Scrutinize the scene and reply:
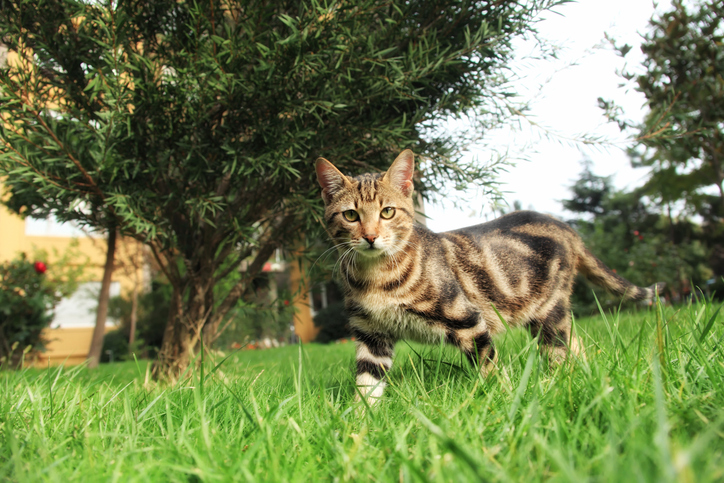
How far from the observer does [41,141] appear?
116 inches

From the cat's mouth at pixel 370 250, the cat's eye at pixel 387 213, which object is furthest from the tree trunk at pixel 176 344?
the cat's eye at pixel 387 213

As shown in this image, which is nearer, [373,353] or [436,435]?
[436,435]

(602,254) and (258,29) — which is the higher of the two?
(258,29)

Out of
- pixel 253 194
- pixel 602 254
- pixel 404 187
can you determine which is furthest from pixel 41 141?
pixel 602 254

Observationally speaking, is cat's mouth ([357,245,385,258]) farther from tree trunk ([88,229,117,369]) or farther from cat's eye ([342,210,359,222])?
tree trunk ([88,229,117,369])

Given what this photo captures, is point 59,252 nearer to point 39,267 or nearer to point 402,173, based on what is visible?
point 39,267

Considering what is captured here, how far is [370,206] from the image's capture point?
271 cm

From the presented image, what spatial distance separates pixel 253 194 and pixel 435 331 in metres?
1.93

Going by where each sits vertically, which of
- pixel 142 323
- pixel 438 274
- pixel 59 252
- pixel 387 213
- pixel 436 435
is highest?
pixel 59 252

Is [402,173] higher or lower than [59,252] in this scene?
lower

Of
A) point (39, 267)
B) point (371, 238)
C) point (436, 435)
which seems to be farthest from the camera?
point (39, 267)

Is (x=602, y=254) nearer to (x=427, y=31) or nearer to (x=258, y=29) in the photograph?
(x=427, y=31)

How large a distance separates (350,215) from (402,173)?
1.51 ft

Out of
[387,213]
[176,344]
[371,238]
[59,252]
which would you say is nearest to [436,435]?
[371,238]
